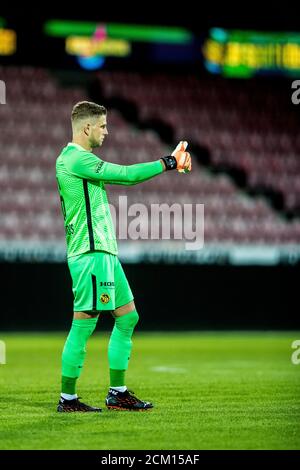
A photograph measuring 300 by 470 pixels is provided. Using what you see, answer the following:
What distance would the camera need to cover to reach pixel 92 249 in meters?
6.21

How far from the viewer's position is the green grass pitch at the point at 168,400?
16.6 ft

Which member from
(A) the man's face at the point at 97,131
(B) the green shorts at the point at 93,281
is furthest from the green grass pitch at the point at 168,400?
(A) the man's face at the point at 97,131

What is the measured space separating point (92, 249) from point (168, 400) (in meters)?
1.41

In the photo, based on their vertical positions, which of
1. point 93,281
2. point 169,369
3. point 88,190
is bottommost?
point 169,369

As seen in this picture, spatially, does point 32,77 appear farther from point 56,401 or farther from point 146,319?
point 56,401

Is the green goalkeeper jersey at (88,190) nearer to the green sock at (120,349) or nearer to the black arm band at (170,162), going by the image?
the black arm band at (170,162)

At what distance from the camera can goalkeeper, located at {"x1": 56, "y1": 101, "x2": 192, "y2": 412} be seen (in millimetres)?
6148

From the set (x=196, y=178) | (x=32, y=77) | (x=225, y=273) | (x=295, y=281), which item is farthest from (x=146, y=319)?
(x=32, y=77)

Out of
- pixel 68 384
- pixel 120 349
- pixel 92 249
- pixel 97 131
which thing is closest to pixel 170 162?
pixel 97 131

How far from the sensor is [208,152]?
19.7 m

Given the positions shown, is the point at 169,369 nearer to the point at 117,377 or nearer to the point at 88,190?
the point at 117,377

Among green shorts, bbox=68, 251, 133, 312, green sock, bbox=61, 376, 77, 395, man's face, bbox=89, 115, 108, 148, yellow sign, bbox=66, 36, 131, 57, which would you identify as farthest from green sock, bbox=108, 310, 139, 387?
yellow sign, bbox=66, 36, 131, 57

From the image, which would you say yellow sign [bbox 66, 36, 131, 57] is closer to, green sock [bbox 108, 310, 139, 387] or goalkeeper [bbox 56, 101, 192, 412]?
goalkeeper [bbox 56, 101, 192, 412]

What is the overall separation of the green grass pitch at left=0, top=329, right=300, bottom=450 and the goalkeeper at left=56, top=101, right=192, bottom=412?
25 centimetres
